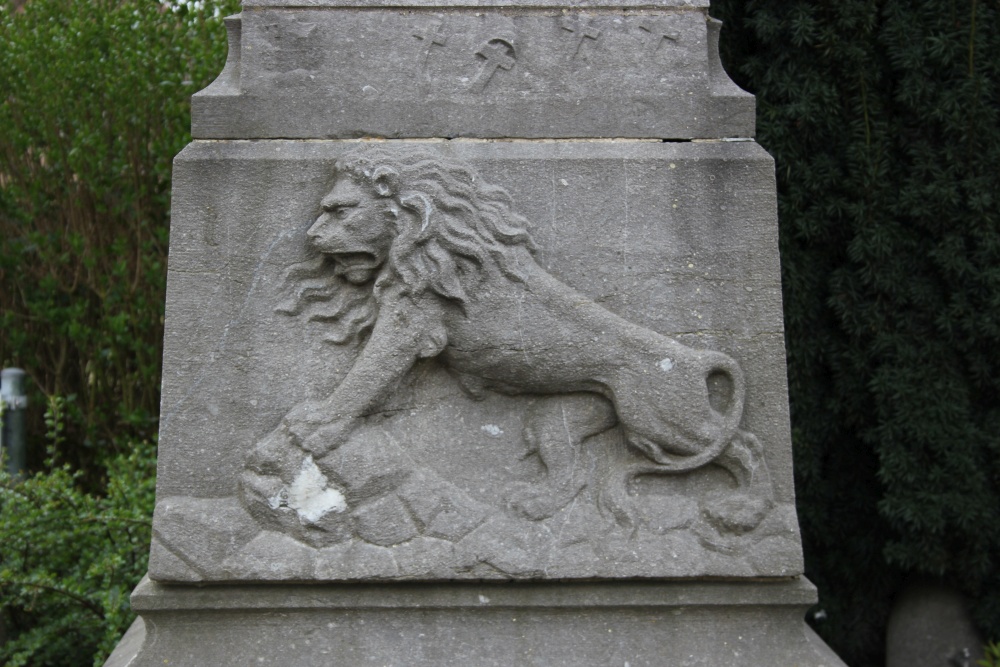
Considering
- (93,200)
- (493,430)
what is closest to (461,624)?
(493,430)

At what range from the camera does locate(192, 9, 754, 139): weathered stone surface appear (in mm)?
2664

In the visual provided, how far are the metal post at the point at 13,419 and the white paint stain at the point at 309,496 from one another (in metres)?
2.84

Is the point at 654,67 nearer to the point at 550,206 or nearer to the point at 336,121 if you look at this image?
the point at 550,206

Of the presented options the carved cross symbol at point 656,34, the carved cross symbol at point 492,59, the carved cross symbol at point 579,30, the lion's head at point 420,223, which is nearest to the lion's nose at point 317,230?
the lion's head at point 420,223

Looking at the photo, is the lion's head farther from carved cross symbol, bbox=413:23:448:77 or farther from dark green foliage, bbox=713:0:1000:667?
dark green foliage, bbox=713:0:1000:667

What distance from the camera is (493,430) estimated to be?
8.80ft

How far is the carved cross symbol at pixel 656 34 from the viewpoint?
272 centimetres

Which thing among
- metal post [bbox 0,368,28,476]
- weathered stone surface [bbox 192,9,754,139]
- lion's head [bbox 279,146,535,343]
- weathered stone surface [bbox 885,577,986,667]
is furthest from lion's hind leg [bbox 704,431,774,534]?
metal post [bbox 0,368,28,476]

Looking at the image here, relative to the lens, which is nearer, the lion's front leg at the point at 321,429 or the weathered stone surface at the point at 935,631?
the lion's front leg at the point at 321,429

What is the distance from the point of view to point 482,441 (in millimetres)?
2676

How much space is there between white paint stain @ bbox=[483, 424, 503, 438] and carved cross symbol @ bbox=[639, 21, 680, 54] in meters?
1.07

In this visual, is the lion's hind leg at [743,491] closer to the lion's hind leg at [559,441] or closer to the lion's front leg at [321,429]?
the lion's hind leg at [559,441]

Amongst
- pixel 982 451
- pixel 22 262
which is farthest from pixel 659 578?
pixel 22 262

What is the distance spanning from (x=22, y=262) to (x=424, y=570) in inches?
146
